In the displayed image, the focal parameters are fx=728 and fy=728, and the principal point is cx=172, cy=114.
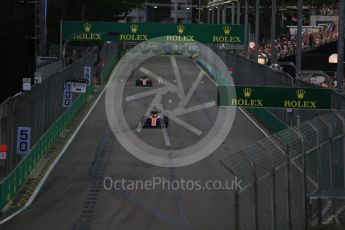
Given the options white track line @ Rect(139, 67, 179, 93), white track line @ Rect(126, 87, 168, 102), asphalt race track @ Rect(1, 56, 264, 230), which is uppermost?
white track line @ Rect(139, 67, 179, 93)

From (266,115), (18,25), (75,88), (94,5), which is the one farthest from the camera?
(94,5)

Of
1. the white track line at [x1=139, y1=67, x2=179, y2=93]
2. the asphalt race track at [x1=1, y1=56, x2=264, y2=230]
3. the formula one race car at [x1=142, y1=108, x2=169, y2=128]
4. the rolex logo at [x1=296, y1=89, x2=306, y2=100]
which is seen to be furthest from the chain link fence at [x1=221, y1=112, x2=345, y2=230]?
the white track line at [x1=139, y1=67, x2=179, y2=93]

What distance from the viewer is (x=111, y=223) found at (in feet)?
66.5

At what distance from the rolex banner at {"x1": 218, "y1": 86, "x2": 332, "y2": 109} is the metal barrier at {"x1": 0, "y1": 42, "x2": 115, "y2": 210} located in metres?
7.58

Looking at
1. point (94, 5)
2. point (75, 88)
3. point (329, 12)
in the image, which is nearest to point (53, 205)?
point (75, 88)

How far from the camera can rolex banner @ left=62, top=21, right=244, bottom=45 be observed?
61000 mm

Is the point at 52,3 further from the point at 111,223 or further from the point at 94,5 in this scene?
the point at 111,223

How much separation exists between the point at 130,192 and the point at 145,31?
125ft

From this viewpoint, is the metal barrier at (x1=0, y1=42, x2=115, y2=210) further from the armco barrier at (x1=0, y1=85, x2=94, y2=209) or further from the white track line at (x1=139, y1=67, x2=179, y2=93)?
the white track line at (x1=139, y1=67, x2=179, y2=93)

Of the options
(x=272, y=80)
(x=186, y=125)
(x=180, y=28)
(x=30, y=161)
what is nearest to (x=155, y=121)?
(x=186, y=125)

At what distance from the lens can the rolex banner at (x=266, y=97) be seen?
97.8 feet

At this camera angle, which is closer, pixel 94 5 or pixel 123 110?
pixel 123 110

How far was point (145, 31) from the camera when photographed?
202 ft

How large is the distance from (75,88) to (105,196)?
15.8 m
